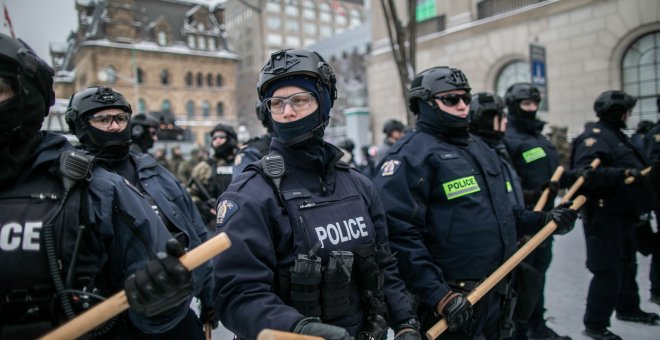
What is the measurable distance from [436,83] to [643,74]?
1103cm

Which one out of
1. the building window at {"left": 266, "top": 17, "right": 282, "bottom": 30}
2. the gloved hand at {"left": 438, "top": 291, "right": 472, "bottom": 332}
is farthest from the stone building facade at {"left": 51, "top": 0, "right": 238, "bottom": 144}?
the gloved hand at {"left": 438, "top": 291, "right": 472, "bottom": 332}

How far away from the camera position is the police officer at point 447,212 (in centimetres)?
266

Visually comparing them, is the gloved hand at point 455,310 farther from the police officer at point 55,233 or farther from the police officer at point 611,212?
the police officer at point 611,212

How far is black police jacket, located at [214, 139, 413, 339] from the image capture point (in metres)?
1.69

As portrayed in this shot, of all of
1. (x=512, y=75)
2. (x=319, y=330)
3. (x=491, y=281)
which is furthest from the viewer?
(x=512, y=75)

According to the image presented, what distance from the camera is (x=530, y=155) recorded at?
4.38m

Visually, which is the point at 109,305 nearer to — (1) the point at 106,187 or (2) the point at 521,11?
(1) the point at 106,187

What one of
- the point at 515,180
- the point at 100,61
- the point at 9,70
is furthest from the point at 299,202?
the point at 100,61

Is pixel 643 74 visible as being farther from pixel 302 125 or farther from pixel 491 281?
pixel 302 125

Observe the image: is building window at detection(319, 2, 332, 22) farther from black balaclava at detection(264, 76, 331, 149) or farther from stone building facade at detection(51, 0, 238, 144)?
black balaclava at detection(264, 76, 331, 149)

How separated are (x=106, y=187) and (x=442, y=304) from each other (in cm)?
184

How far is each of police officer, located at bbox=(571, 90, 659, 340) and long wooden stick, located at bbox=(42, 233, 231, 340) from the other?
12.6 feet

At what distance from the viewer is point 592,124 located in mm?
4543

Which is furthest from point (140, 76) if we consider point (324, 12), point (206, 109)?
point (324, 12)
